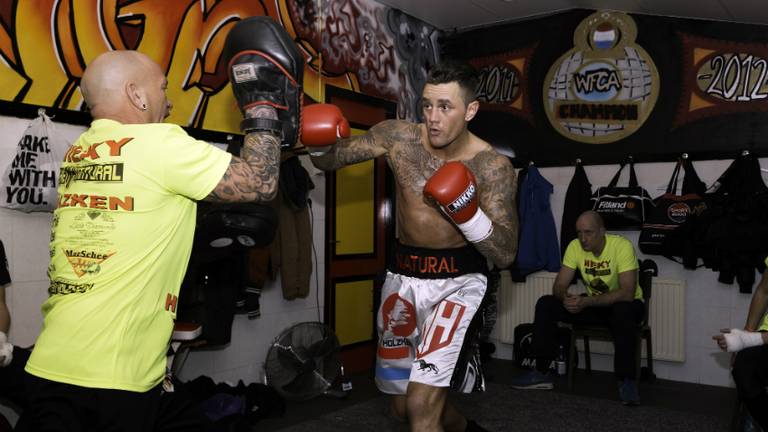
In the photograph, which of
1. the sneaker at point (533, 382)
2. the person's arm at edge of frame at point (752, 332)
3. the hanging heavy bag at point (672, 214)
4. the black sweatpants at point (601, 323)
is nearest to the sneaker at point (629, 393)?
the black sweatpants at point (601, 323)

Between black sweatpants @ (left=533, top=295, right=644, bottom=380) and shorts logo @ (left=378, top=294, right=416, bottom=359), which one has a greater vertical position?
shorts logo @ (left=378, top=294, right=416, bottom=359)

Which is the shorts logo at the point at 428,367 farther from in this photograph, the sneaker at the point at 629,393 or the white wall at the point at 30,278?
the sneaker at the point at 629,393

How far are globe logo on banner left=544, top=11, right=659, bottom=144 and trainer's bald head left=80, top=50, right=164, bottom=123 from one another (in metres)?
4.28

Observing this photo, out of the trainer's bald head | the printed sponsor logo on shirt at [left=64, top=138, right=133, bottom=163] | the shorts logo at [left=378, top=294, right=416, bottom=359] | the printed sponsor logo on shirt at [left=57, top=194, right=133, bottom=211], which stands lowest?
→ the shorts logo at [left=378, top=294, right=416, bottom=359]

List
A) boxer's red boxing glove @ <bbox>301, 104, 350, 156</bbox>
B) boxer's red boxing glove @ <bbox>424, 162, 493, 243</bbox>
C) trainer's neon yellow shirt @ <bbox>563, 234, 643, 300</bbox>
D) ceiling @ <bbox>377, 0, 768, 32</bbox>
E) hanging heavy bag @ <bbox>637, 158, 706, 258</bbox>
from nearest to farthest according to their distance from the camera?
boxer's red boxing glove @ <bbox>424, 162, 493, 243</bbox> → boxer's red boxing glove @ <bbox>301, 104, 350, 156</bbox> → ceiling @ <bbox>377, 0, 768, 32</bbox> → trainer's neon yellow shirt @ <bbox>563, 234, 643, 300</bbox> → hanging heavy bag @ <bbox>637, 158, 706, 258</bbox>

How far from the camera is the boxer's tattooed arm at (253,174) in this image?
58.8 inches

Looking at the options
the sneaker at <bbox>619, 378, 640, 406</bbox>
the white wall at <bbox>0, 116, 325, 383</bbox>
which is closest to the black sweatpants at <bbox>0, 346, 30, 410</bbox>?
the white wall at <bbox>0, 116, 325, 383</bbox>

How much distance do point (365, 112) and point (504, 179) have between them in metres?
2.62

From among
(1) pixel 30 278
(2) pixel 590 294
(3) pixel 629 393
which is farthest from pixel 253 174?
(2) pixel 590 294

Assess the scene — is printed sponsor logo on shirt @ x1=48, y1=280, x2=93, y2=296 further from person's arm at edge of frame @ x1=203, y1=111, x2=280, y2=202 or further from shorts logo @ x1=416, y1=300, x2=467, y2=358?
shorts logo @ x1=416, y1=300, x2=467, y2=358

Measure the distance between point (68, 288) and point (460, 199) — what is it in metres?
1.31

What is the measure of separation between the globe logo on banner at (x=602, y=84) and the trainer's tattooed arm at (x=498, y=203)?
2.75 meters

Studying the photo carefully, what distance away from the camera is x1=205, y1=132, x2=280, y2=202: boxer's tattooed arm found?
4.90ft

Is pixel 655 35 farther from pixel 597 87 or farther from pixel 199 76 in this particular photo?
pixel 199 76
